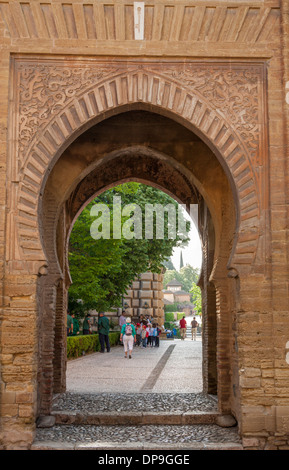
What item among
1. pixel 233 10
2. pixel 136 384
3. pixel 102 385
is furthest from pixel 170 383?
pixel 233 10

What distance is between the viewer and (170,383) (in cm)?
1184

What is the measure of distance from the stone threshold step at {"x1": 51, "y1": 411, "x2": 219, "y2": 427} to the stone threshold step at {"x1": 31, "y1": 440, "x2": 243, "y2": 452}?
1312 mm

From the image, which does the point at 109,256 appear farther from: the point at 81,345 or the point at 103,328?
the point at 81,345

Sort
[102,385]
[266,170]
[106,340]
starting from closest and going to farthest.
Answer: [266,170] < [102,385] < [106,340]

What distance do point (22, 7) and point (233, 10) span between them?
8.93ft

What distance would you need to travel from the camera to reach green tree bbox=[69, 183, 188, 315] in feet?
61.4

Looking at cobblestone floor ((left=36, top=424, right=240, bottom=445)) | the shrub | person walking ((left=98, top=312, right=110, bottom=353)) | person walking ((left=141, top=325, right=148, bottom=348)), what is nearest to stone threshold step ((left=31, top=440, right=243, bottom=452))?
cobblestone floor ((left=36, top=424, right=240, bottom=445))

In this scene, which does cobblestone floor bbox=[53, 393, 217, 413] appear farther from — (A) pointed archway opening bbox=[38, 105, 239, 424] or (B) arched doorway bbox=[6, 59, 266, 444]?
(B) arched doorway bbox=[6, 59, 266, 444]

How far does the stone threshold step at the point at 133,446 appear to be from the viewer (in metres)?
6.30

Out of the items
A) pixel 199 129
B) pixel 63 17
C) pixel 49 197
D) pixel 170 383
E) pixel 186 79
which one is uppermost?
pixel 63 17

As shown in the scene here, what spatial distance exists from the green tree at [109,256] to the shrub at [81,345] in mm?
1337

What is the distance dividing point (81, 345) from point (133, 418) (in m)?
11.4

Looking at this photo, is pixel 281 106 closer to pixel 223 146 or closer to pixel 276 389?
pixel 223 146

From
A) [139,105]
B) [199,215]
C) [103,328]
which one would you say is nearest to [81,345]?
[103,328]
